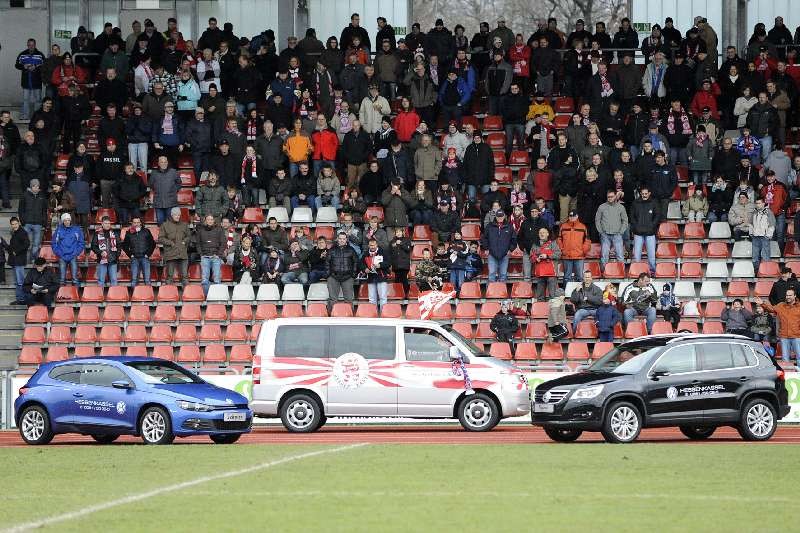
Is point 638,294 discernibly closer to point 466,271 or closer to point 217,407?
point 466,271

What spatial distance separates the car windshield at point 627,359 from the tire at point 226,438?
19.0ft

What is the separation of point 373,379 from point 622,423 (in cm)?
509

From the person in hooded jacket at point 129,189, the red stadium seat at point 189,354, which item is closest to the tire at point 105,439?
the red stadium seat at point 189,354

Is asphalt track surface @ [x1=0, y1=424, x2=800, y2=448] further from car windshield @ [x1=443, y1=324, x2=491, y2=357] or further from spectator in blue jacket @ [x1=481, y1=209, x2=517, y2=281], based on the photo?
spectator in blue jacket @ [x1=481, y1=209, x2=517, y2=281]

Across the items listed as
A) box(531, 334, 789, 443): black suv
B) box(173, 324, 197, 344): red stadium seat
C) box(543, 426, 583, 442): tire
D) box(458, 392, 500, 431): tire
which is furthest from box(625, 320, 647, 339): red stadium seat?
box(173, 324, 197, 344): red stadium seat

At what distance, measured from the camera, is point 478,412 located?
1021 inches

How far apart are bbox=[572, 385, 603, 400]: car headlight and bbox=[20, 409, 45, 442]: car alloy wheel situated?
8647mm

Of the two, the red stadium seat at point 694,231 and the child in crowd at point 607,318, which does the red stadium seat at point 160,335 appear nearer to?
the child in crowd at point 607,318

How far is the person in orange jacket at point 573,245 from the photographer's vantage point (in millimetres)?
32719

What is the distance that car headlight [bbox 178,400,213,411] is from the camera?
23.2 metres

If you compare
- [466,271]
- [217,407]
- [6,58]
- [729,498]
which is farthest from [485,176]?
[729,498]

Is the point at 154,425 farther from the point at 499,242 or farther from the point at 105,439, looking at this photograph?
the point at 499,242

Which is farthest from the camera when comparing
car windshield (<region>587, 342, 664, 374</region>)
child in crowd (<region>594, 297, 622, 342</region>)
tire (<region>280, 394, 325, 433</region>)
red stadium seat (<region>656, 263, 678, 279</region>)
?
red stadium seat (<region>656, 263, 678, 279</region>)

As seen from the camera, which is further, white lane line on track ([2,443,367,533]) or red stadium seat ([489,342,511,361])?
red stadium seat ([489,342,511,361])
